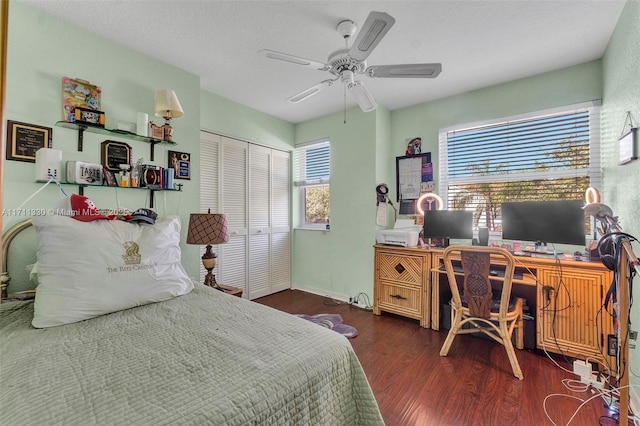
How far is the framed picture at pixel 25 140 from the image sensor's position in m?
1.70

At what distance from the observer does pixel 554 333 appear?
2.22 m

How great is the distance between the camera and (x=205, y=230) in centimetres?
227

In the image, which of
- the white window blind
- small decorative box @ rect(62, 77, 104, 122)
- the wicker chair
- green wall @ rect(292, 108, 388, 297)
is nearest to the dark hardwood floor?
the wicker chair

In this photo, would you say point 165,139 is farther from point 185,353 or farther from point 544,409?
point 544,409

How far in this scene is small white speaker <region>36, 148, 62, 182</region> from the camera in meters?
1.76

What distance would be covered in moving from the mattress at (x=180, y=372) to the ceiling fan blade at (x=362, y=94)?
62.3 inches

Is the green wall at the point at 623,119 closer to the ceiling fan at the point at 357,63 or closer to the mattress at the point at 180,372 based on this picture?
the ceiling fan at the point at 357,63

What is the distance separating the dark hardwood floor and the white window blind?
2111 mm

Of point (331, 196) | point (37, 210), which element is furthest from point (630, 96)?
point (37, 210)

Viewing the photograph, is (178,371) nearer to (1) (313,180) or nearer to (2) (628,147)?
(2) (628,147)

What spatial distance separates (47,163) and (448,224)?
128 inches

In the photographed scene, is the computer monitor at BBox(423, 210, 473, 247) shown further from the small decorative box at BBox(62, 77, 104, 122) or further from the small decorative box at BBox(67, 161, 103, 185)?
the small decorative box at BBox(62, 77, 104, 122)

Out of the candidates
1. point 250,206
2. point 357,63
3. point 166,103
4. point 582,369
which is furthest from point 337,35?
point 582,369

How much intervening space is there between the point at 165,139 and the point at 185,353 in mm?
1866
